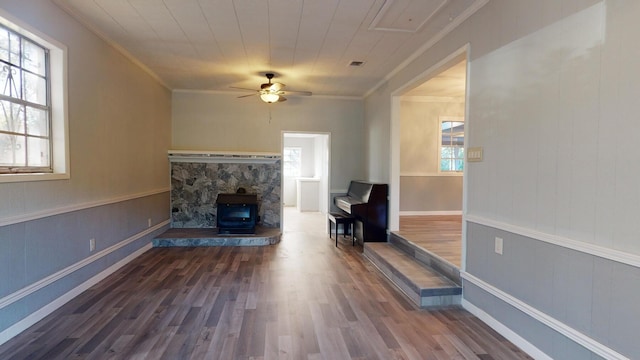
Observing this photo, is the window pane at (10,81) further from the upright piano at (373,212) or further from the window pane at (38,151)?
the upright piano at (373,212)

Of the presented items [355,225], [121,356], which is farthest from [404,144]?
[121,356]

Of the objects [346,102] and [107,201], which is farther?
[346,102]

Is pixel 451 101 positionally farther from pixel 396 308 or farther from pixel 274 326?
pixel 274 326

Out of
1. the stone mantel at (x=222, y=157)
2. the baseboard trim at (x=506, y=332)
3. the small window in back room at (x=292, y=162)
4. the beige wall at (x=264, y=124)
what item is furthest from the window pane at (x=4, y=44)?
the small window in back room at (x=292, y=162)

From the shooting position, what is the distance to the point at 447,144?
664cm

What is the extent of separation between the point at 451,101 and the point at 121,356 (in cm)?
650

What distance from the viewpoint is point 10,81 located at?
2518 mm

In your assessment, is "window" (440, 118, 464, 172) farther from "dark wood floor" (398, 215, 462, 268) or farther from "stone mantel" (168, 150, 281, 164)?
"stone mantel" (168, 150, 281, 164)

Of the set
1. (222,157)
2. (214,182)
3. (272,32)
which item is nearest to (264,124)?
(222,157)

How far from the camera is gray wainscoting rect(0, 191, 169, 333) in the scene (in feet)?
7.84

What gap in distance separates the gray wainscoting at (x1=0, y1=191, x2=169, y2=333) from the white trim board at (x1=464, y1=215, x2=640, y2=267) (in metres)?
3.69

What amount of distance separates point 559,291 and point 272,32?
11.1 feet

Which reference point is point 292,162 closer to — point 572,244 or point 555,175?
point 555,175

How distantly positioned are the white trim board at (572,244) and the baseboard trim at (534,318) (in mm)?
491
